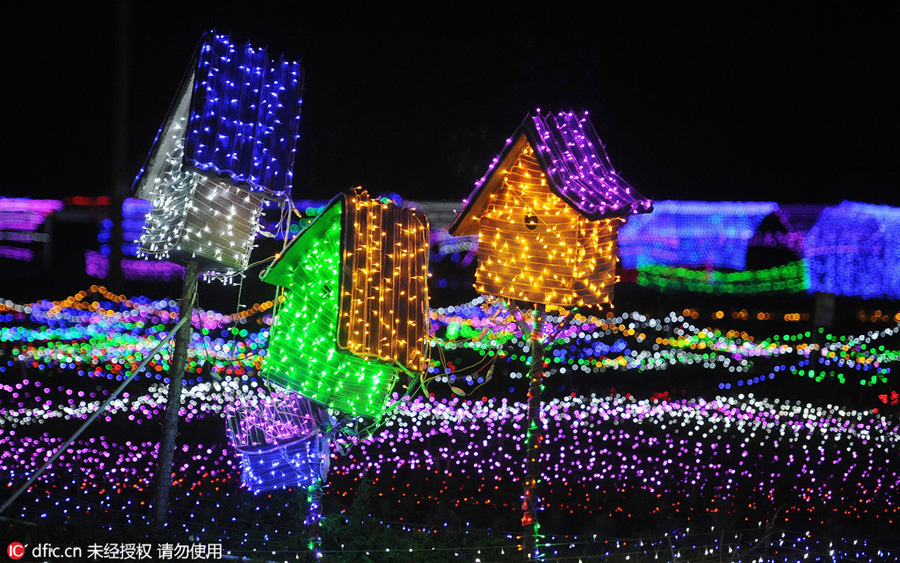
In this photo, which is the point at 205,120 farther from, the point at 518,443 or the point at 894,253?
the point at 894,253

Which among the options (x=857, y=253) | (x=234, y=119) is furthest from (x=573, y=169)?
(x=857, y=253)

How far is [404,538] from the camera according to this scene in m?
8.12

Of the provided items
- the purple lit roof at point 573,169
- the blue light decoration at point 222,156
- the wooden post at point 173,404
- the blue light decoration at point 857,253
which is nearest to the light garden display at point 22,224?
the blue light decoration at point 222,156

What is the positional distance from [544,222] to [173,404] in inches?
146

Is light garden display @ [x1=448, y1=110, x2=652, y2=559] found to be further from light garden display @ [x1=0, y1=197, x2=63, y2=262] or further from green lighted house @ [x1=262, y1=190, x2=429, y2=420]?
light garden display @ [x1=0, y1=197, x2=63, y2=262]

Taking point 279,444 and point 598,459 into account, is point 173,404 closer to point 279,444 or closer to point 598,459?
point 279,444

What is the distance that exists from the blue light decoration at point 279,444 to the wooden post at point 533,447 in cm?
172

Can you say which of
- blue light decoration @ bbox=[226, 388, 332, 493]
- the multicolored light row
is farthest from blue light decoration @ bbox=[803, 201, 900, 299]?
blue light decoration @ bbox=[226, 388, 332, 493]

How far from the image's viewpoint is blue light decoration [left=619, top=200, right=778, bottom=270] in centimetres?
1329

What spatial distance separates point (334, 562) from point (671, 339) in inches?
281

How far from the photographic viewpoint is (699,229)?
43.7 ft

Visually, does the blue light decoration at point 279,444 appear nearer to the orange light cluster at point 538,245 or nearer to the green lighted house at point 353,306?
the green lighted house at point 353,306

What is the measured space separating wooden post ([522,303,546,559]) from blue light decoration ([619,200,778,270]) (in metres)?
6.54

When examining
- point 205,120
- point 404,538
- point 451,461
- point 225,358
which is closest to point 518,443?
point 451,461
